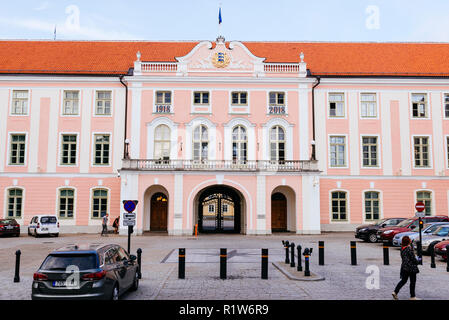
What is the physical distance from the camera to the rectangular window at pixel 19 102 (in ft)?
114

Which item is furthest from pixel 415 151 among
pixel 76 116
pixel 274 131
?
pixel 76 116

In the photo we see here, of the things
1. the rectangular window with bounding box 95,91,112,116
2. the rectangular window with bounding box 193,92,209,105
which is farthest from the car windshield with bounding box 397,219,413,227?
the rectangular window with bounding box 95,91,112,116

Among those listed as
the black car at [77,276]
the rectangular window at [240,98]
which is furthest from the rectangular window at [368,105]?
the black car at [77,276]

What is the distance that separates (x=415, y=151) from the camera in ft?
114

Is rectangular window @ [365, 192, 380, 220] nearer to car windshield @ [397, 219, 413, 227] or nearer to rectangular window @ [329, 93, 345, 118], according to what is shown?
rectangular window @ [329, 93, 345, 118]

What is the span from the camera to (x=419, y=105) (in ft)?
116

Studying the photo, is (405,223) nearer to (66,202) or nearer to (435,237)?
(435,237)

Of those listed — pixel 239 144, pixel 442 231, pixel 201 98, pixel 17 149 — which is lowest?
pixel 442 231

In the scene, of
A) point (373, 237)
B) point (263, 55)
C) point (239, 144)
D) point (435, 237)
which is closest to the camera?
point (435, 237)

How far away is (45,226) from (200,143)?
12.4 metres

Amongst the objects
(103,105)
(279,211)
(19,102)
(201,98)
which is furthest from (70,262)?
(19,102)

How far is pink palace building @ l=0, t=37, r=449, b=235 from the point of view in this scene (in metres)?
33.7

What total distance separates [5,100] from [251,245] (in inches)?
928

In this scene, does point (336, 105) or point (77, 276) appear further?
point (336, 105)
